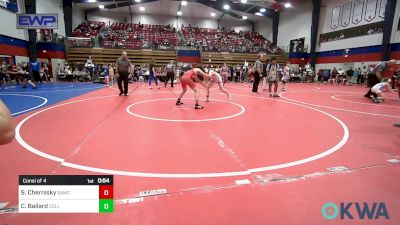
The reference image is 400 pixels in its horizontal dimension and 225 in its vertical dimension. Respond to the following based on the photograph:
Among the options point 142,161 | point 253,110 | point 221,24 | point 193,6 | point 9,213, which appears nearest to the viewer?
point 9,213

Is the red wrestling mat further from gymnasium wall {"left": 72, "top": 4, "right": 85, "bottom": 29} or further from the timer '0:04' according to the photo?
gymnasium wall {"left": 72, "top": 4, "right": 85, "bottom": 29}

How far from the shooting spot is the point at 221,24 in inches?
1524

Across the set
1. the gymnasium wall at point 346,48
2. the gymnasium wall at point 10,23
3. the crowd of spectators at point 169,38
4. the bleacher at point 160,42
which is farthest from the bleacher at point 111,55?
the gymnasium wall at point 346,48

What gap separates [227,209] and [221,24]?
39490 millimetres

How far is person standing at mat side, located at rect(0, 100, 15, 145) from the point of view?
71cm

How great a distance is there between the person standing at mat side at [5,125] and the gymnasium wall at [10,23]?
22203mm

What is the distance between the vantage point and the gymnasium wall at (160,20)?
34344mm

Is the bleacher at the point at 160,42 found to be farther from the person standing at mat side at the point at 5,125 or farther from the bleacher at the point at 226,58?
the person standing at mat side at the point at 5,125

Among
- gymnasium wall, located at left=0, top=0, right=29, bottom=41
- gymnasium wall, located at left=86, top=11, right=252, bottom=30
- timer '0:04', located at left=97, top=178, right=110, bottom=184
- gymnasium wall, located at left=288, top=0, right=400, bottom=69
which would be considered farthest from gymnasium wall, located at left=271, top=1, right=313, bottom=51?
timer '0:04', located at left=97, top=178, right=110, bottom=184

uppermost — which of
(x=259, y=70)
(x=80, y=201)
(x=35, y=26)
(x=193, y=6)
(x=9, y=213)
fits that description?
(x=193, y=6)

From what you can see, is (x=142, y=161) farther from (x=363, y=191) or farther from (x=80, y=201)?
(x=363, y=191)

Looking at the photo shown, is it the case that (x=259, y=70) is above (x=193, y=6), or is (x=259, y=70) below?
below

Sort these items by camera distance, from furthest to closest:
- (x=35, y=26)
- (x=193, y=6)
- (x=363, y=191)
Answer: (x=193, y=6)
(x=35, y=26)
(x=363, y=191)

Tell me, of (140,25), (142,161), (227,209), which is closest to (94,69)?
(140,25)
